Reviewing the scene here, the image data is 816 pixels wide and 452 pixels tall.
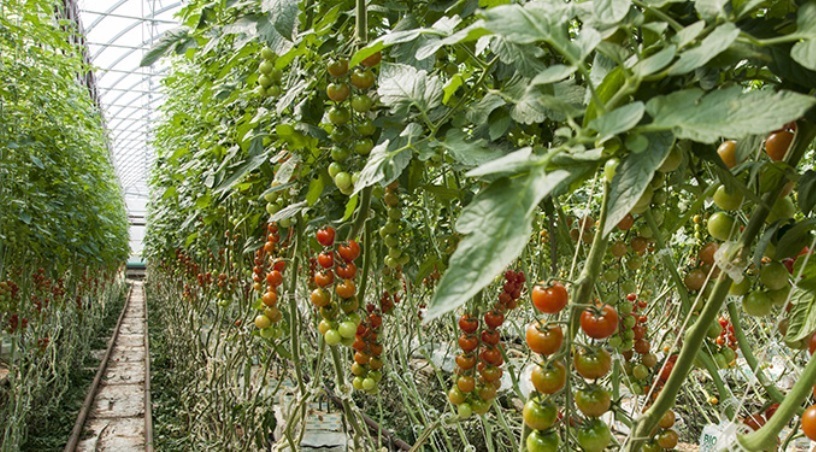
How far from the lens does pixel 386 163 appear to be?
0.63 m

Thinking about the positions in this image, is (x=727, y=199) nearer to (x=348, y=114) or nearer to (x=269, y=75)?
(x=348, y=114)

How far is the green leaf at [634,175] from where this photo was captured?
38 centimetres

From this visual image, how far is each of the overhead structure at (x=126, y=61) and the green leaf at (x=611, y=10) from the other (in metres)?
8.42

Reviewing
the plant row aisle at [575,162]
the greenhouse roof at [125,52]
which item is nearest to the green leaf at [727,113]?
the plant row aisle at [575,162]

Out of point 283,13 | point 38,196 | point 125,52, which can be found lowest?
point 283,13

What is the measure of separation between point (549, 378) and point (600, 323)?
0.06 m

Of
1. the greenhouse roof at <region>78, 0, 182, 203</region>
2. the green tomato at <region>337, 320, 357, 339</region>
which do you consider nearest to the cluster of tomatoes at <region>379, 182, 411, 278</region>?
the green tomato at <region>337, 320, 357, 339</region>

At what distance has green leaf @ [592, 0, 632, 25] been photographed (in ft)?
1.30

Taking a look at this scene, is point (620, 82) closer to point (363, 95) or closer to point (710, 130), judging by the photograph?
point (710, 130)

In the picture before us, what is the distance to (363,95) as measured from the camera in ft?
2.86

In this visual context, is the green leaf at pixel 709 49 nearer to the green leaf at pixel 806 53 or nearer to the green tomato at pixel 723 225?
the green leaf at pixel 806 53

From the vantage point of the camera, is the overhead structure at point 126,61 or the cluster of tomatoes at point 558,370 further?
the overhead structure at point 126,61

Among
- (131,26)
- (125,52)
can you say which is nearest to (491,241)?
(131,26)

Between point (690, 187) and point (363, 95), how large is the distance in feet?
1.49
